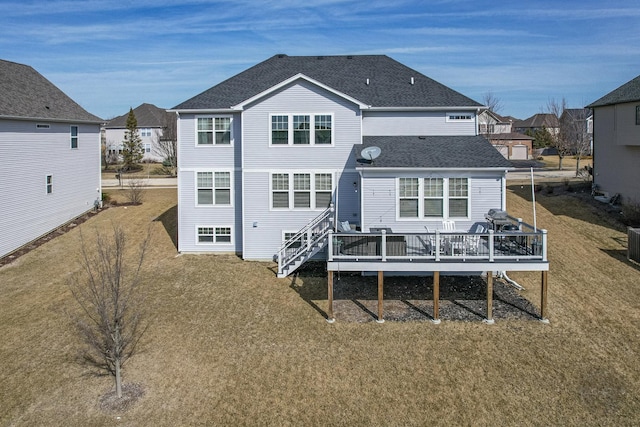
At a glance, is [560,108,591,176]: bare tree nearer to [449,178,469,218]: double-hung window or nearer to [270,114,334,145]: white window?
[449,178,469,218]: double-hung window

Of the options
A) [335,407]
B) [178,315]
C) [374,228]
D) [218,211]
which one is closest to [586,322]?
[374,228]

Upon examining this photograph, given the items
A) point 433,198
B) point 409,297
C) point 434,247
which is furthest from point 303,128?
point 409,297

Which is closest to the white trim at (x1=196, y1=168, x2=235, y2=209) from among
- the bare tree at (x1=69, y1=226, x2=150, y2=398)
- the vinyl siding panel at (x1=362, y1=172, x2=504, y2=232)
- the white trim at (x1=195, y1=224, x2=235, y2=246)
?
the white trim at (x1=195, y1=224, x2=235, y2=246)

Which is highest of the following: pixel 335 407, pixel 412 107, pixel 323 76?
pixel 323 76

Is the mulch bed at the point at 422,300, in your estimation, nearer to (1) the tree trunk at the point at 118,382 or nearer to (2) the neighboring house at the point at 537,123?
(1) the tree trunk at the point at 118,382

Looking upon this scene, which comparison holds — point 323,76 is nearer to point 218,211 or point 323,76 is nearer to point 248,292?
point 218,211

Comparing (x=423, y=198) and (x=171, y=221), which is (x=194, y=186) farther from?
(x=423, y=198)

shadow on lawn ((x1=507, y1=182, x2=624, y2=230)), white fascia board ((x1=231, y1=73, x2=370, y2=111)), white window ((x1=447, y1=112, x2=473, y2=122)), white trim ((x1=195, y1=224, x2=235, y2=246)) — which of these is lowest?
white trim ((x1=195, y1=224, x2=235, y2=246))
